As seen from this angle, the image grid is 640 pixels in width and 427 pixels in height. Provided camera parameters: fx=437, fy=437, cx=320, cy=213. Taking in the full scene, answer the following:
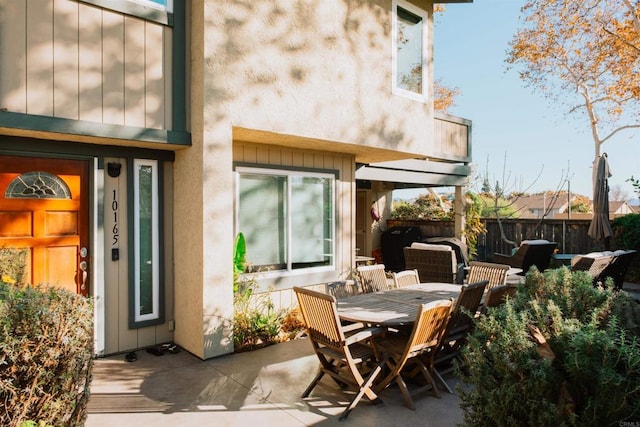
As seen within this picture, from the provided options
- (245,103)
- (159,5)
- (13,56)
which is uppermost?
(159,5)

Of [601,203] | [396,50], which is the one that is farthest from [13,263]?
[601,203]

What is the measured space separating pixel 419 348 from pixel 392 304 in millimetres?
829

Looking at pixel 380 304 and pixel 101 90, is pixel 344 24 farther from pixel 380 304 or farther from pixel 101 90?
pixel 380 304

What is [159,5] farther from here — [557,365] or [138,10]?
[557,365]

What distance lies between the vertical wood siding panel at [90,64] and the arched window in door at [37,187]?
0.92 metres

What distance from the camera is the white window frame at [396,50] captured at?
7.28 m

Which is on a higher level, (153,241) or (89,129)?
(89,129)

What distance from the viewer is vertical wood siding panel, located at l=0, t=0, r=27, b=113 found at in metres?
4.20

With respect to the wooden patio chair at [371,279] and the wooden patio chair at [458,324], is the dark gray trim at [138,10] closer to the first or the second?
the wooden patio chair at [371,279]

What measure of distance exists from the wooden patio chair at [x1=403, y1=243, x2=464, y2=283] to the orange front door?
5.75 m

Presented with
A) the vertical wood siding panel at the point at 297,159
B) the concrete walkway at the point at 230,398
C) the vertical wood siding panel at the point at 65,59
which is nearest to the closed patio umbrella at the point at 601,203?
the vertical wood siding panel at the point at 297,159

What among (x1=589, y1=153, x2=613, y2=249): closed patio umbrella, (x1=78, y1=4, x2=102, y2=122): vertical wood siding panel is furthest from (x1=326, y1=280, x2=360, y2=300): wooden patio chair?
(x1=589, y1=153, x2=613, y2=249): closed patio umbrella

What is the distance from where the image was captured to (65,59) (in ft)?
15.0

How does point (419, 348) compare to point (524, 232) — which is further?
point (524, 232)
